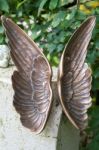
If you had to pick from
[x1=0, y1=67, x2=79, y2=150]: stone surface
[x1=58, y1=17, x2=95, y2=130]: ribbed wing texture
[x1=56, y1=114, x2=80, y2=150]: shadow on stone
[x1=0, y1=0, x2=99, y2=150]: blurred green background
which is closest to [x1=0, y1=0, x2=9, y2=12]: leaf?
[x1=0, y1=0, x2=99, y2=150]: blurred green background

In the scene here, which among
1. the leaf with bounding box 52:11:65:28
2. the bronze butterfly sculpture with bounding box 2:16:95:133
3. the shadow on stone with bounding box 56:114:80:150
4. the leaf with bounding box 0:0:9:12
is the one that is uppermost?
the leaf with bounding box 0:0:9:12

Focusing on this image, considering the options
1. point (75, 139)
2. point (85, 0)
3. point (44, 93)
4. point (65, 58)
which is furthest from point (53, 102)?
point (85, 0)

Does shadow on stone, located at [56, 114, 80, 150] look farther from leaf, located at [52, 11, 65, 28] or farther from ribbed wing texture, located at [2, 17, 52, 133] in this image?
leaf, located at [52, 11, 65, 28]

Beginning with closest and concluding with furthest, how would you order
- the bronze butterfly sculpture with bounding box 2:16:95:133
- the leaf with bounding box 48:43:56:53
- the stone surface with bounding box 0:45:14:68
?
the bronze butterfly sculpture with bounding box 2:16:95:133
the stone surface with bounding box 0:45:14:68
the leaf with bounding box 48:43:56:53

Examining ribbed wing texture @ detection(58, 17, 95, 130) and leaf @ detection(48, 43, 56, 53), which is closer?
ribbed wing texture @ detection(58, 17, 95, 130)

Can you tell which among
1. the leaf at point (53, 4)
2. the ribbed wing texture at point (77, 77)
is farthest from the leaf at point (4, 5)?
the ribbed wing texture at point (77, 77)

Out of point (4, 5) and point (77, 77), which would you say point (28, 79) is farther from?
point (4, 5)

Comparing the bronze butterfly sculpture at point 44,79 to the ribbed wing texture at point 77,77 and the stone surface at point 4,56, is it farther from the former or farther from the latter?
the stone surface at point 4,56
